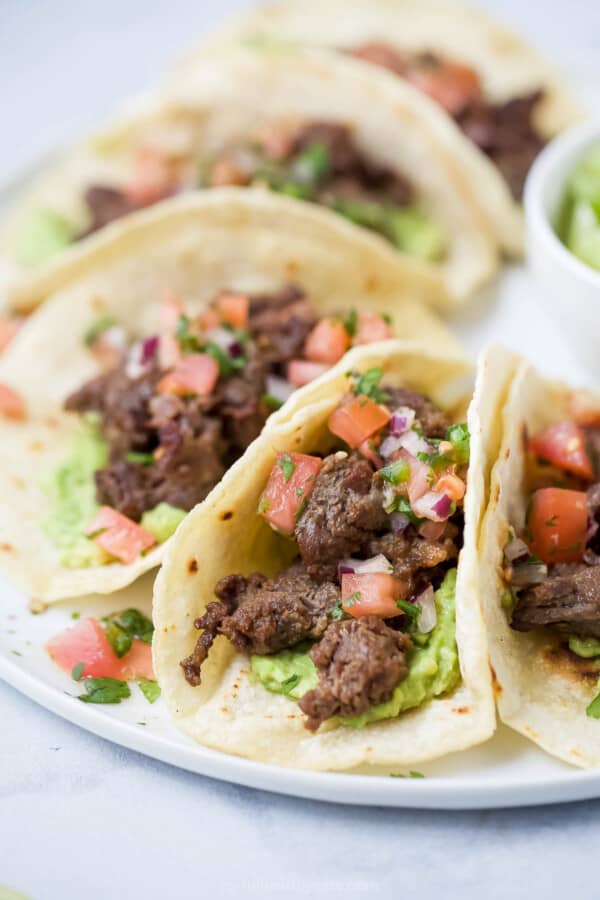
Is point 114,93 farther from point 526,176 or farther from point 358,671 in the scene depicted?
point 358,671

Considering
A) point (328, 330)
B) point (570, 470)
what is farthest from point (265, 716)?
point (328, 330)

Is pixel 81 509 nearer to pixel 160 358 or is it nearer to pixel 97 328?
pixel 160 358

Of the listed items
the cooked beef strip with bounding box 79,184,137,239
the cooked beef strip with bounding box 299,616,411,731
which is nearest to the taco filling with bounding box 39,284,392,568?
the cooked beef strip with bounding box 299,616,411,731

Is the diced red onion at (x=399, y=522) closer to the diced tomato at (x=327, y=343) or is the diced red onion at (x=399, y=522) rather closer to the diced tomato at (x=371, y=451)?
the diced tomato at (x=371, y=451)

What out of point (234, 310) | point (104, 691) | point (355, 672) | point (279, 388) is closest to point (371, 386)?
point (279, 388)

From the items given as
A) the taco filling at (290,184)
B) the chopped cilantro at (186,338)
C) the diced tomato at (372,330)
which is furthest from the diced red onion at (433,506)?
the taco filling at (290,184)

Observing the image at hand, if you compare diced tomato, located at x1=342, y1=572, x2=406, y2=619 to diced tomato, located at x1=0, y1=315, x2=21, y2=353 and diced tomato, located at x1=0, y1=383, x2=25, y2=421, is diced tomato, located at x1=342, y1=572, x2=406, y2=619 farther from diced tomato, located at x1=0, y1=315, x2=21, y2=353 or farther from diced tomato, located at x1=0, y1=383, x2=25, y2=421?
diced tomato, located at x1=0, y1=315, x2=21, y2=353
